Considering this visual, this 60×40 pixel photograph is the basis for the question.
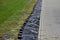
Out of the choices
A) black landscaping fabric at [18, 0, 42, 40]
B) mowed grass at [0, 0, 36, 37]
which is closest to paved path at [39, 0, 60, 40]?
black landscaping fabric at [18, 0, 42, 40]

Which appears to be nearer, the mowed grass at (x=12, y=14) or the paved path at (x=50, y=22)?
the paved path at (x=50, y=22)

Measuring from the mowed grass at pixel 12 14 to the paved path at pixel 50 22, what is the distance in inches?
13.8

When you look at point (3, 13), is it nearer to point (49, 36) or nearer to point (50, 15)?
point (50, 15)

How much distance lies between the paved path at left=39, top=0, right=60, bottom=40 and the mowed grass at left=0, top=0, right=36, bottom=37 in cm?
→ 35

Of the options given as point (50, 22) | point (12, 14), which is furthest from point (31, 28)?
point (12, 14)

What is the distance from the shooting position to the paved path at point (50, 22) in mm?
2533

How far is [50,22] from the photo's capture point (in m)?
3.05

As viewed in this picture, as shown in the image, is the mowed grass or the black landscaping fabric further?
the mowed grass

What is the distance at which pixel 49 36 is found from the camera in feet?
8.22

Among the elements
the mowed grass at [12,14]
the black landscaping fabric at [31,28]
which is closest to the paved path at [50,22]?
the black landscaping fabric at [31,28]

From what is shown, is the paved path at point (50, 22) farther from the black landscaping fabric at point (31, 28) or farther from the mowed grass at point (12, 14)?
the mowed grass at point (12, 14)

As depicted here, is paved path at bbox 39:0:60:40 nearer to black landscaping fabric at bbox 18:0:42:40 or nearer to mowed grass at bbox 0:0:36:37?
black landscaping fabric at bbox 18:0:42:40

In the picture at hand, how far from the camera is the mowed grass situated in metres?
2.74

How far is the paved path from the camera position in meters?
2.53
